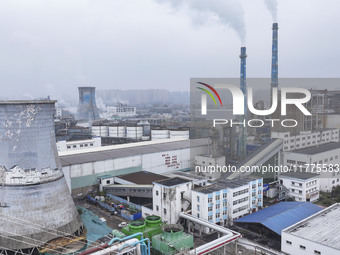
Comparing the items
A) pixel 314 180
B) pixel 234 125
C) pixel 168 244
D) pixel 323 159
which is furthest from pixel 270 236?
pixel 234 125

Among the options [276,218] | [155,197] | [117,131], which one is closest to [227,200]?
[276,218]

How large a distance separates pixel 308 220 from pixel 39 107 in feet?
30.2

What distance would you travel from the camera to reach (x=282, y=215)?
35.2 ft

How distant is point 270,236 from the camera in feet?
34.3

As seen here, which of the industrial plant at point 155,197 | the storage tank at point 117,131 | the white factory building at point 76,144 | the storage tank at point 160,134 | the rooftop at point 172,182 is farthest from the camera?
the storage tank at point 117,131

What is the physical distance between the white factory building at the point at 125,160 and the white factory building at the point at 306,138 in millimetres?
4842

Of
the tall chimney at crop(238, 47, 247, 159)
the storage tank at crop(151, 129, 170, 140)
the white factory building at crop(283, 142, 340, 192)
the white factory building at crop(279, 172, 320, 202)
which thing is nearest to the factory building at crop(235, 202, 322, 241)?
the white factory building at crop(279, 172, 320, 202)

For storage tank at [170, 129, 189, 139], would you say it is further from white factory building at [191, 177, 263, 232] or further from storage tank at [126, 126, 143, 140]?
white factory building at [191, 177, 263, 232]

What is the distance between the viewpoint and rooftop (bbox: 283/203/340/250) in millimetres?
8476

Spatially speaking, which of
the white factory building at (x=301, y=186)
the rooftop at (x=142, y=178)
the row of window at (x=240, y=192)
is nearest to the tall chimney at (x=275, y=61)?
the white factory building at (x=301, y=186)

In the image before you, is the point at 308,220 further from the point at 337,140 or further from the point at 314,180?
the point at 337,140

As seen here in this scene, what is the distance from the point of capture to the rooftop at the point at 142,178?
14953 mm

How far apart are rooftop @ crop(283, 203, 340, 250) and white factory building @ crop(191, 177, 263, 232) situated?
8.13 ft

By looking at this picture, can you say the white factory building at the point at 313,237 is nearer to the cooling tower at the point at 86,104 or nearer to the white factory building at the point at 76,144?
the white factory building at the point at 76,144
